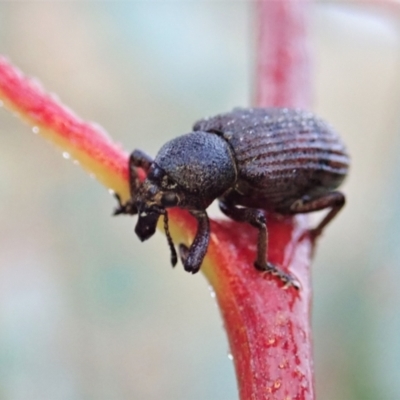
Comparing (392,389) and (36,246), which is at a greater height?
(36,246)

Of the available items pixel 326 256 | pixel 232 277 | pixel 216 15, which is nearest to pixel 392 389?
pixel 326 256

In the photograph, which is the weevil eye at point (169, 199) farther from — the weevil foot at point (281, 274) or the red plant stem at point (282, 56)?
the red plant stem at point (282, 56)

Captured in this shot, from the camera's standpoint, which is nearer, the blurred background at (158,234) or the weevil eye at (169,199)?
the weevil eye at (169,199)

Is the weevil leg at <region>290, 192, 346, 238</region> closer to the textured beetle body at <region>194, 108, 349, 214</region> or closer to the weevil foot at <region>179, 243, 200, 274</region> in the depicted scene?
the textured beetle body at <region>194, 108, 349, 214</region>

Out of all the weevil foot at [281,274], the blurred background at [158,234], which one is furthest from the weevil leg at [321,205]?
the blurred background at [158,234]

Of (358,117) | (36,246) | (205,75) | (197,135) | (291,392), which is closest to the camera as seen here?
(291,392)

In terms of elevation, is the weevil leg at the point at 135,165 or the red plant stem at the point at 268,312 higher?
the weevil leg at the point at 135,165

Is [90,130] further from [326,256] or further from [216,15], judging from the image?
[216,15]

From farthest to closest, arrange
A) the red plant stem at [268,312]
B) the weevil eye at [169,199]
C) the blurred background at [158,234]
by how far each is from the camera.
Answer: the blurred background at [158,234]
the weevil eye at [169,199]
the red plant stem at [268,312]

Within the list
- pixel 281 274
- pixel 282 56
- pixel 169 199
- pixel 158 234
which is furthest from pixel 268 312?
pixel 158 234
